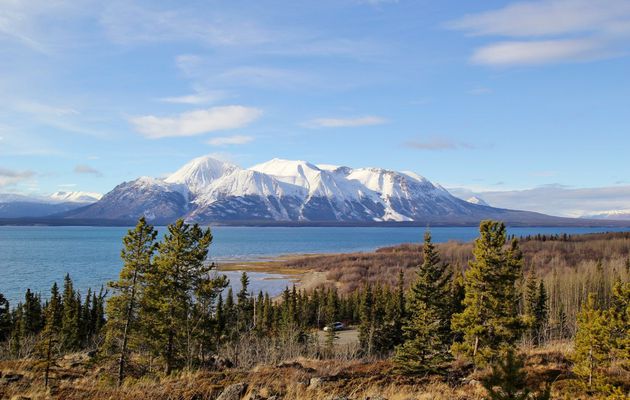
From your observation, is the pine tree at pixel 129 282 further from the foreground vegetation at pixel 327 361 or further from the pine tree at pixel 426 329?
the pine tree at pixel 426 329

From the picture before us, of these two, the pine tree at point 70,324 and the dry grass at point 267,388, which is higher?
the dry grass at point 267,388

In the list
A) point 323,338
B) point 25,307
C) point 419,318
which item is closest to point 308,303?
point 323,338

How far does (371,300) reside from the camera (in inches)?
2901

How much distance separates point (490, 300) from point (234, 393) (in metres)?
20.6

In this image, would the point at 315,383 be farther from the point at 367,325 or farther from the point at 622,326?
the point at 367,325

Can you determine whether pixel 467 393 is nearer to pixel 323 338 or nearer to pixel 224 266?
pixel 323 338

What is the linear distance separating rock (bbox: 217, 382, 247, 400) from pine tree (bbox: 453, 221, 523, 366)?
61.7 ft

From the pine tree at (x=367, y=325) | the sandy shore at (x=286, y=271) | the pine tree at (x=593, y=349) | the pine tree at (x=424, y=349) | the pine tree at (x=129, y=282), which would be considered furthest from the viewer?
the sandy shore at (x=286, y=271)

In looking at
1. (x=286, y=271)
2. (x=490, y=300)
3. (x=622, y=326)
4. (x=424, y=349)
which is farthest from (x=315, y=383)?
(x=286, y=271)

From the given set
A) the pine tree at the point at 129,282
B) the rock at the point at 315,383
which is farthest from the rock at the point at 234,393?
the pine tree at the point at 129,282

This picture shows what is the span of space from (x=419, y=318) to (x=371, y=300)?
4140 centimetres

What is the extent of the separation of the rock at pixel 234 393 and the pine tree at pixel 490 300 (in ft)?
61.7

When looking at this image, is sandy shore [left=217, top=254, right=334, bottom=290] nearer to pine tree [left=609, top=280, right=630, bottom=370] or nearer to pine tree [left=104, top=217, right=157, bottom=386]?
pine tree [left=104, top=217, right=157, bottom=386]

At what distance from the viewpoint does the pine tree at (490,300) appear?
28094mm
